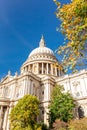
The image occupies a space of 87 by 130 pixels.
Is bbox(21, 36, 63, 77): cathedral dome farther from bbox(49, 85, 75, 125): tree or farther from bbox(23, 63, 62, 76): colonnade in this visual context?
bbox(49, 85, 75, 125): tree

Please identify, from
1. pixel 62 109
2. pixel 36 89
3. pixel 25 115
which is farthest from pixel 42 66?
pixel 25 115

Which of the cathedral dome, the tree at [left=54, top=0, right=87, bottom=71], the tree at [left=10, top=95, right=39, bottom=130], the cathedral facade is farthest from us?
the cathedral dome

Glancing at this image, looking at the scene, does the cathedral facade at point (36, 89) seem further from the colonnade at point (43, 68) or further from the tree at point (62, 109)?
the colonnade at point (43, 68)

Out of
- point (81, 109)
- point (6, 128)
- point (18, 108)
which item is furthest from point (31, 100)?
point (81, 109)

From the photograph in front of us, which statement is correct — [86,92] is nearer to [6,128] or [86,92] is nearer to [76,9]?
[6,128]

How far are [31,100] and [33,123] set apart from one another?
395 centimetres

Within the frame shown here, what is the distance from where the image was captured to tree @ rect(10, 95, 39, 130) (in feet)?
78.9

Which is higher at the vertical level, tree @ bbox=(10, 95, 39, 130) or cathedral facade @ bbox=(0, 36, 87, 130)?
cathedral facade @ bbox=(0, 36, 87, 130)

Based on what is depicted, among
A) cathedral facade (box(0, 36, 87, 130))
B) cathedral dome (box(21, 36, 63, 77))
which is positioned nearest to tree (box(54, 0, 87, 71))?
cathedral facade (box(0, 36, 87, 130))

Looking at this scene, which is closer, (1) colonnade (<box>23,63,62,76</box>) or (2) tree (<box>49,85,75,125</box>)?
(2) tree (<box>49,85,75,125</box>)

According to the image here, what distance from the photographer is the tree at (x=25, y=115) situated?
24.1 meters

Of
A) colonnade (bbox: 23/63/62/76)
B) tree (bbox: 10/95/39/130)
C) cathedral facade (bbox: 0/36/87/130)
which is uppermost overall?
colonnade (bbox: 23/63/62/76)

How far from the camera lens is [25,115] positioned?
23.9m

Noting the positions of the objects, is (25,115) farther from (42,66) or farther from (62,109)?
(42,66)
